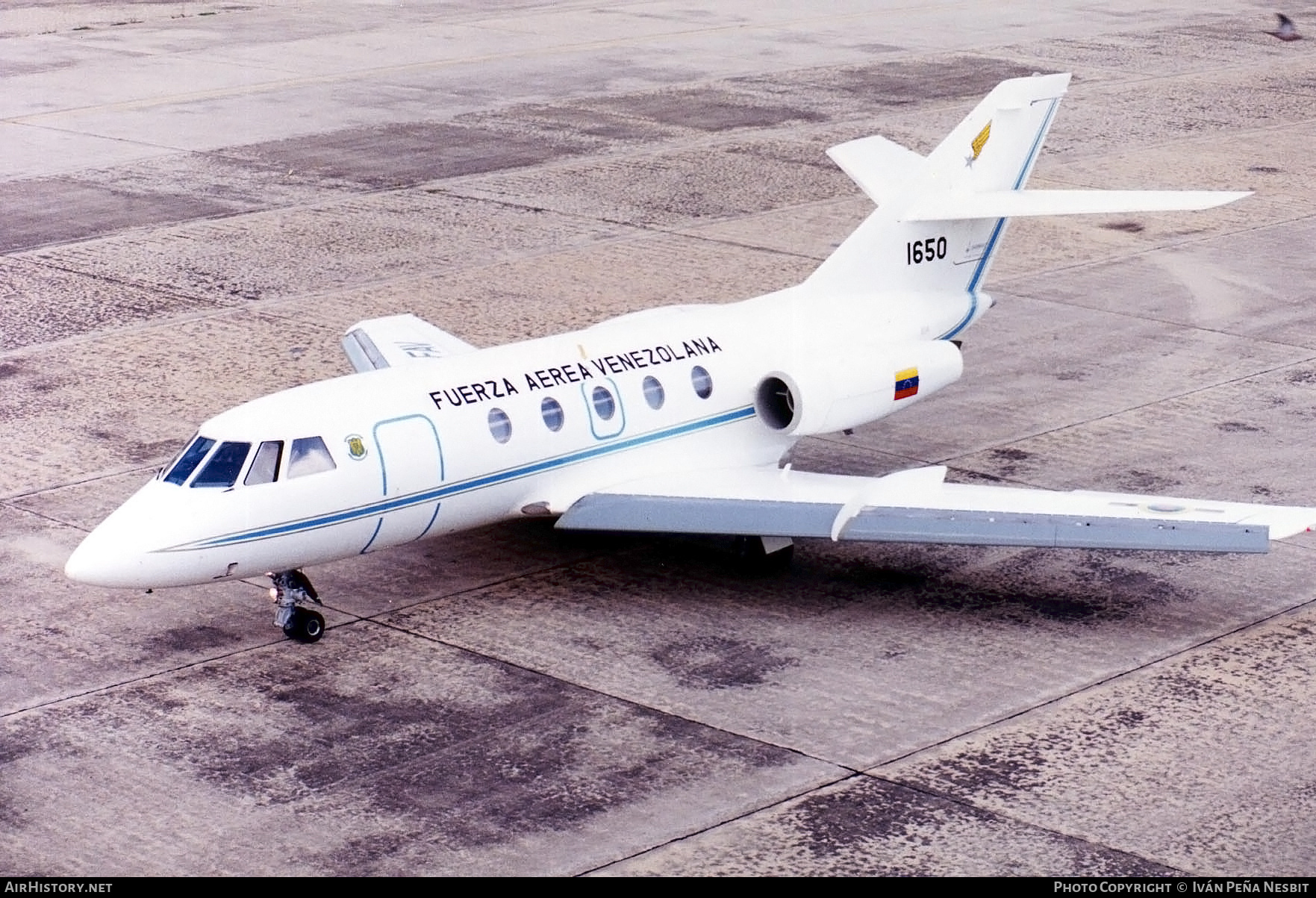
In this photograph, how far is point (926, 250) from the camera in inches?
704

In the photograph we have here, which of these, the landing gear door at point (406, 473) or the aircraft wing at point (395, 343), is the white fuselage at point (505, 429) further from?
the aircraft wing at point (395, 343)

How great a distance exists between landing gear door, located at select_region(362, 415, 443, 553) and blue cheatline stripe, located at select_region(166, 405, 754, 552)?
0.02 metres

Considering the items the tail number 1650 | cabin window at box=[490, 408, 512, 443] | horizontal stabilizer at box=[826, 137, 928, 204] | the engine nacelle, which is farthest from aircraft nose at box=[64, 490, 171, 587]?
horizontal stabilizer at box=[826, 137, 928, 204]

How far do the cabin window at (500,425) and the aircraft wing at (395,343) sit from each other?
3.36 meters

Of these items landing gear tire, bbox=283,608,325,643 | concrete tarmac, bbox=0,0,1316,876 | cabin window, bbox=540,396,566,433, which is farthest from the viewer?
cabin window, bbox=540,396,566,433

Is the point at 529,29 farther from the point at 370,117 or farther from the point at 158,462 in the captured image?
the point at 158,462

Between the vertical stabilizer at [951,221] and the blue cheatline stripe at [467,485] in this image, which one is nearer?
the blue cheatline stripe at [467,485]

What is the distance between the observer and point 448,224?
88.9 feet

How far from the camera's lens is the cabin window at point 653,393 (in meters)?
15.9

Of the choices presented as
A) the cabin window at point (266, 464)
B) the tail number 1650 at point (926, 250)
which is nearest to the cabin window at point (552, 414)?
the cabin window at point (266, 464)

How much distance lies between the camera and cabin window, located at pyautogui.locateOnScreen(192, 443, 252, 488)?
14.0 m

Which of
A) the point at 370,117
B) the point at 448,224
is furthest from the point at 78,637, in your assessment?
the point at 370,117

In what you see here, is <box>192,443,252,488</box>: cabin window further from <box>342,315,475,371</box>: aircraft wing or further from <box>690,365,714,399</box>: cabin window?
<box>342,315,475,371</box>: aircraft wing

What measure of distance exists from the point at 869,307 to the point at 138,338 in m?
9.43
